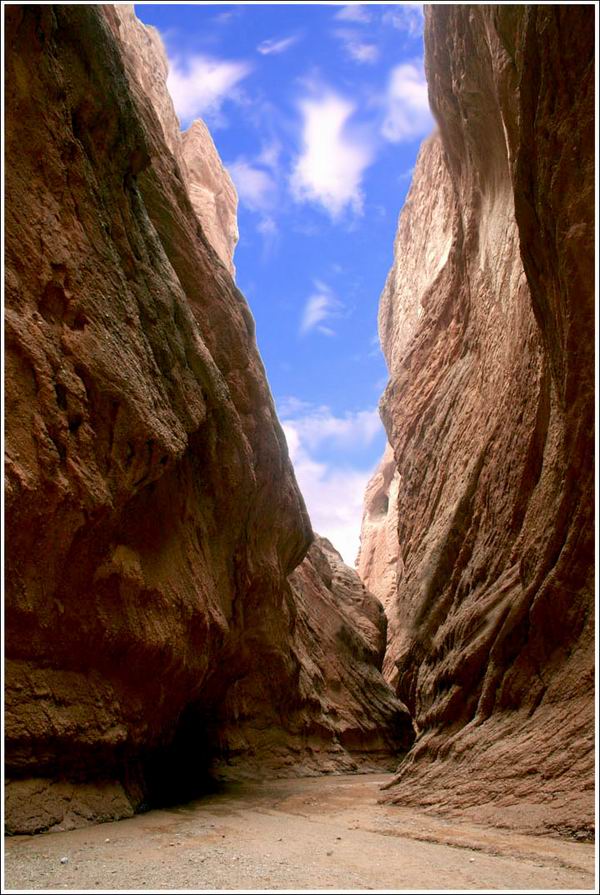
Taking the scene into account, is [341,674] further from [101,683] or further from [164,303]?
[164,303]

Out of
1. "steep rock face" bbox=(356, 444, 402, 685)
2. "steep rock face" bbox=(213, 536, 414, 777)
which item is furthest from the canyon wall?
"steep rock face" bbox=(356, 444, 402, 685)

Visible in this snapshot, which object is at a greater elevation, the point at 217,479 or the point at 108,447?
the point at 217,479

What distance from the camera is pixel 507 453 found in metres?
11.8

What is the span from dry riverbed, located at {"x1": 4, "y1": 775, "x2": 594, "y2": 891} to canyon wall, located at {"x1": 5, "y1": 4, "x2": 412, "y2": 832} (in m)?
0.99

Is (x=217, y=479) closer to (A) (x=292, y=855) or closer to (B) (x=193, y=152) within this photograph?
(A) (x=292, y=855)

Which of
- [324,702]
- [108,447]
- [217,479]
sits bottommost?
[324,702]

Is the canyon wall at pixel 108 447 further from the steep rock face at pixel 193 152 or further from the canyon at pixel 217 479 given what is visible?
the steep rock face at pixel 193 152

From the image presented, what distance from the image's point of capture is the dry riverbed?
4.48m

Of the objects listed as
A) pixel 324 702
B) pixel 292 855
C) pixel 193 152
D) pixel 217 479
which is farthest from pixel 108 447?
pixel 193 152

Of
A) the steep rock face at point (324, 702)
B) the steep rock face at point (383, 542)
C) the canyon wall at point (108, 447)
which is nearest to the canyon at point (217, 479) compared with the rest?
the canyon wall at point (108, 447)

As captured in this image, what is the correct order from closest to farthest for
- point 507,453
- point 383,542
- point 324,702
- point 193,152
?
point 507,453 → point 324,702 → point 383,542 → point 193,152

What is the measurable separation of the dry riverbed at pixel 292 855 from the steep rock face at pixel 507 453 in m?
0.96

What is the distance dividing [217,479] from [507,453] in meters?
5.07

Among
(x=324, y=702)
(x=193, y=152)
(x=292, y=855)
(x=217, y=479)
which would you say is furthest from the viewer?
(x=193, y=152)
